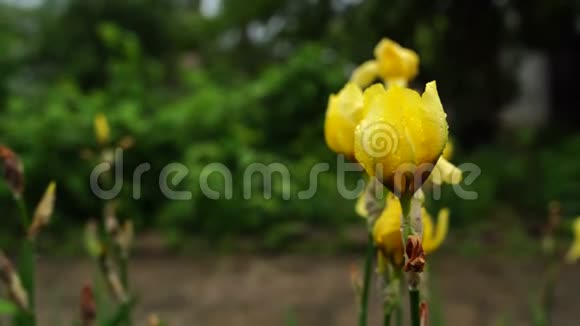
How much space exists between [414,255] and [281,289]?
2.08 m

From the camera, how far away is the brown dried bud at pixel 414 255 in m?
0.35

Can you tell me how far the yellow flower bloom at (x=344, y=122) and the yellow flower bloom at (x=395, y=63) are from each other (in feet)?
0.47

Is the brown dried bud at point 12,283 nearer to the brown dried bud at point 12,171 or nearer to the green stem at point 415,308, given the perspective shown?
the brown dried bud at point 12,171

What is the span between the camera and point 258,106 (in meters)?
3.23

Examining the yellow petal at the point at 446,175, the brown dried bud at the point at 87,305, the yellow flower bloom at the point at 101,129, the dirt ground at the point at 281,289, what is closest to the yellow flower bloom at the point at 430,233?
the yellow petal at the point at 446,175

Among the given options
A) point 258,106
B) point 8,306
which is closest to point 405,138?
point 8,306

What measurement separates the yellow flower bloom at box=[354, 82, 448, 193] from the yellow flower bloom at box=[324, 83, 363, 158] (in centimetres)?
12

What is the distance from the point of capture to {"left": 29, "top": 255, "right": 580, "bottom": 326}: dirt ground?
2102 millimetres

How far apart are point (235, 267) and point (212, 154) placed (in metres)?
0.55

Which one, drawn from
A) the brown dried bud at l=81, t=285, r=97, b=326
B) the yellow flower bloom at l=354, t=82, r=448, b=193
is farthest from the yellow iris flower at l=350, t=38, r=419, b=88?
the brown dried bud at l=81, t=285, r=97, b=326

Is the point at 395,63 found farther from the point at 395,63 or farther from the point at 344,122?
the point at 344,122

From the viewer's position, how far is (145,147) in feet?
9.98

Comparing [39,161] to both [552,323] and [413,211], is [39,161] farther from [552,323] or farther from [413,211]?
[413,211]

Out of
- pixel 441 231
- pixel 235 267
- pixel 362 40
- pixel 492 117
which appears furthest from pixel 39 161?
pixel 492 117
